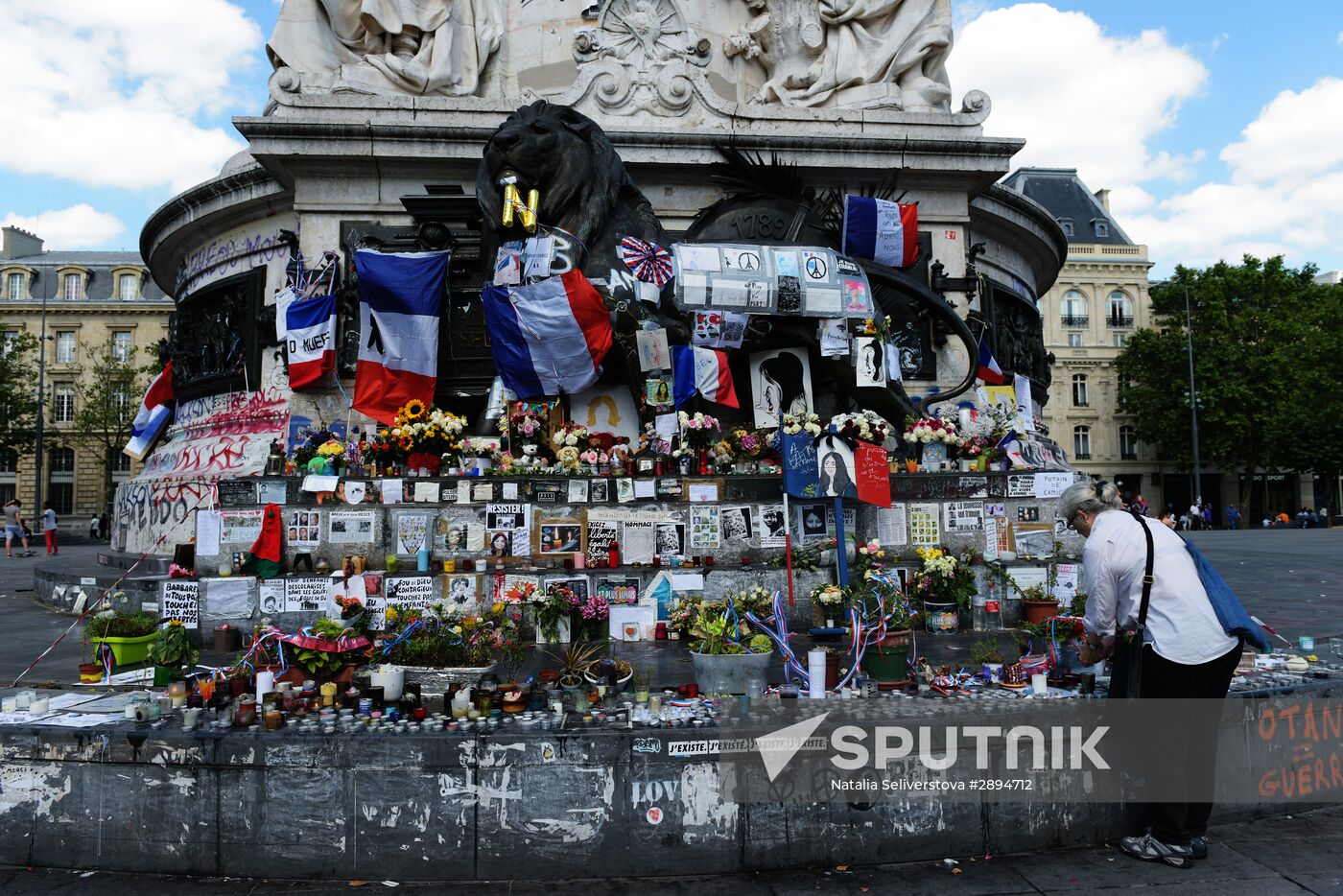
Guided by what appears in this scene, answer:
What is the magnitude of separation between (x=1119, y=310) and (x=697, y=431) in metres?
60.0

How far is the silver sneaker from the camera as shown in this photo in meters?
4.50

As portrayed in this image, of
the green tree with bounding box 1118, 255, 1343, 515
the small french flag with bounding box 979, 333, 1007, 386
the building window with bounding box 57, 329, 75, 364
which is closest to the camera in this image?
the small french flag with bounding box 979, 333, 1007, 386

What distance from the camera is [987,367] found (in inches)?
598

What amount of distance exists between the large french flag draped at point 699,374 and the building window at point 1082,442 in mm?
55877

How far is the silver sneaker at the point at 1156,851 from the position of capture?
4.50 meters

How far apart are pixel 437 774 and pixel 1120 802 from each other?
369cm

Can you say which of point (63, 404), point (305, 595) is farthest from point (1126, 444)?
point (63, 404)

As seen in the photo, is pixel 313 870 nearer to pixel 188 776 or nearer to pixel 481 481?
pixel 188 776

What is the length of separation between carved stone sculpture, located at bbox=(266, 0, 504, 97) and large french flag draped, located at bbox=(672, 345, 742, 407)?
645 centimetres

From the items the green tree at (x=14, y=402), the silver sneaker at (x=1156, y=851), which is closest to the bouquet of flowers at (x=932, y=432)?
the silver sneaker at (x=1156, y=851)

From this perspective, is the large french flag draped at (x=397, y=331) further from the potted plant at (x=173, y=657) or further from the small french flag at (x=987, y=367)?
the small french flag at (x=987, y=367)

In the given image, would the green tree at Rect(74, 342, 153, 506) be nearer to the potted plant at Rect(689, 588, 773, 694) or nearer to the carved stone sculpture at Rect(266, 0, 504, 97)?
the carved stone sculpture at Rect(266, 0, 504, 97)

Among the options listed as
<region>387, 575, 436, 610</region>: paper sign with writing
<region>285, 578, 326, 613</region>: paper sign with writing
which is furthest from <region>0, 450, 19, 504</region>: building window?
<region>387, 575, 436, 610</region>: paper sign with writing

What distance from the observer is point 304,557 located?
360 inches
